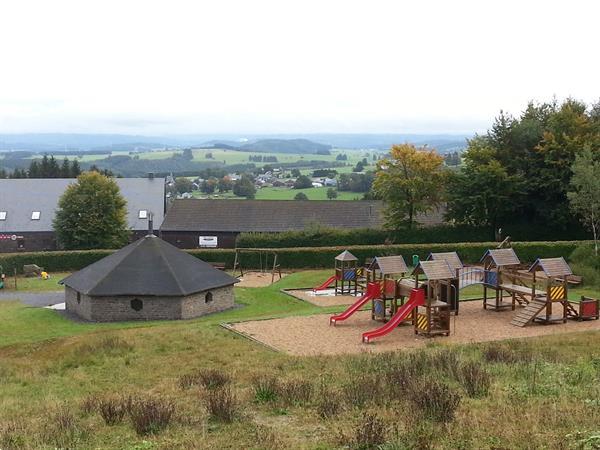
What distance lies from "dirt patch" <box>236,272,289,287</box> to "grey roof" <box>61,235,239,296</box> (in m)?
7.16

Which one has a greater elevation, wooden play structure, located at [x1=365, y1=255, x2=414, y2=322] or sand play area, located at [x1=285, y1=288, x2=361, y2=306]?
wooden play structure, located at [x1=365, y1=255, x2=414, y2=322]

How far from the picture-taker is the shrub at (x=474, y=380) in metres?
13.3

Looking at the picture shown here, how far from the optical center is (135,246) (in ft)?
108

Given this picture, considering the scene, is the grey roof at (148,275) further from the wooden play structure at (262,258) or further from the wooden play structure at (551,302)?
the wooden play structure at (551,302)

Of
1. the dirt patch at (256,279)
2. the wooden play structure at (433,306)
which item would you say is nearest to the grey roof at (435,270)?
the wooden play structure at (433,306)

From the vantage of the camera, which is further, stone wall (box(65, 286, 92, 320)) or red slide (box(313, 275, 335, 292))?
red slide (box(313, 275, 335, 292))

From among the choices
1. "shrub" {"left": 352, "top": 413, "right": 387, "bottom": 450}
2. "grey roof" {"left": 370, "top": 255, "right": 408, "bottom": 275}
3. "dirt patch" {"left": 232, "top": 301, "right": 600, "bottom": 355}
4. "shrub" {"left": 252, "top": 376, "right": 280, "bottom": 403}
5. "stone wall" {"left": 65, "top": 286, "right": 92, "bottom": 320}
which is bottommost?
"stone wall" {"left": 65, "top": 286, "right": 92, "bottom": 320}

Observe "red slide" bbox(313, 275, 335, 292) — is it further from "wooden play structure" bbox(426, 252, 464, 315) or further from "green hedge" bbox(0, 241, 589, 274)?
"wooden play structure" bbox(426, 252, 464, 315)

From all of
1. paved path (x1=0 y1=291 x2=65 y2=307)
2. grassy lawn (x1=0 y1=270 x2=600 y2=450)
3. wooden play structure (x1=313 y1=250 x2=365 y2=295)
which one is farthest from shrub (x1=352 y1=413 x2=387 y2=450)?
paved path (x1=0 y1=291 x2=65 y2=307)

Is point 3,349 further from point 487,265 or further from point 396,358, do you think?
point 487,265

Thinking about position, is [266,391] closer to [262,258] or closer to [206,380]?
[206,380]

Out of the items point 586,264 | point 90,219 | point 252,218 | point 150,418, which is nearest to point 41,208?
point 90,219

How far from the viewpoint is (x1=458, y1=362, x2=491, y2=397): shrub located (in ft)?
43.5

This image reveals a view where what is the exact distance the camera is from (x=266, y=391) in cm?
1401
